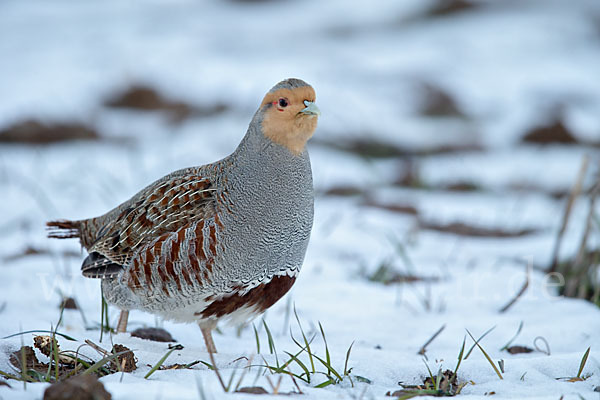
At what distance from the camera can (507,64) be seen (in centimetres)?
1341

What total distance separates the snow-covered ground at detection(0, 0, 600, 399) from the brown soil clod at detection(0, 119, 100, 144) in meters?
0.24

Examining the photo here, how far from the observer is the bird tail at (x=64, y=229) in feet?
11.6

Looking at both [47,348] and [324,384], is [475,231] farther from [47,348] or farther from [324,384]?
[47,348]

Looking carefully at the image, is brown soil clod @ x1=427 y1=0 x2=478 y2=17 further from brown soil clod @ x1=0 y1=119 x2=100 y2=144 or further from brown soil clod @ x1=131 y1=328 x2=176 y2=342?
brown soil clod @ x1=131 y1=328 x2=176 y2=342

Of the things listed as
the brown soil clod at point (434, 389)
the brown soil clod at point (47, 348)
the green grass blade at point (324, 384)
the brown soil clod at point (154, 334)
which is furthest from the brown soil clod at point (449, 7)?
the brown soil clod at point (47, 348)

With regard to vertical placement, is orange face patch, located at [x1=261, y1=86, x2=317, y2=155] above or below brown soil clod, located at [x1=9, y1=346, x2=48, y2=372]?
above

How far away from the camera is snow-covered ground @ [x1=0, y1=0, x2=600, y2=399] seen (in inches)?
122

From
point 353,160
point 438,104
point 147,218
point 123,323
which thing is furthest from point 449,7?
point 123,323

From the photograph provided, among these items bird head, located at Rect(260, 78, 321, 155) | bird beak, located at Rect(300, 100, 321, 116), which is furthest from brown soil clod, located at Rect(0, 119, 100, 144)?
bird beak, located at Rect(300, 100, 321, 116)

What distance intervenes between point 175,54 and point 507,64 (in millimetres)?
7008

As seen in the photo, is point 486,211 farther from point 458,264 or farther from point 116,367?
point 116,367

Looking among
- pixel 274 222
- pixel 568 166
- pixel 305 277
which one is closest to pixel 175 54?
pixel 568 166

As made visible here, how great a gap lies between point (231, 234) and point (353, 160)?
547 centimetres

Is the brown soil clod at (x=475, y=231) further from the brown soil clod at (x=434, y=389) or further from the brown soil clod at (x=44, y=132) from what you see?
the brown soil clod at (x=44, y=132)
